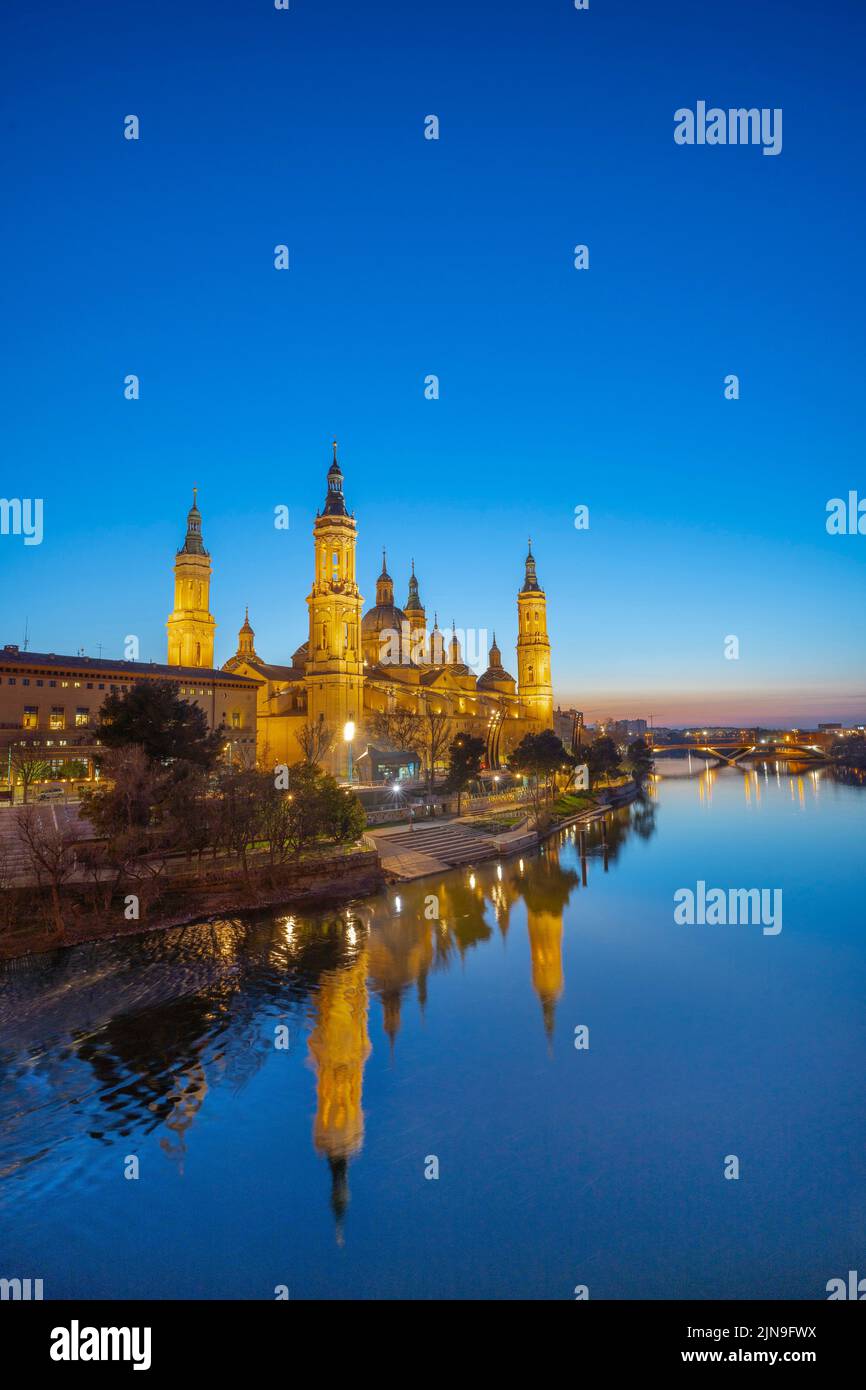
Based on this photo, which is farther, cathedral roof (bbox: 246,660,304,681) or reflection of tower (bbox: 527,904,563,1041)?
cathedral roof (bbox: 246,660,304,681)

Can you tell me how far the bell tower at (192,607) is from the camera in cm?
7462

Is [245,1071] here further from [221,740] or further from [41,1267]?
[221,740]

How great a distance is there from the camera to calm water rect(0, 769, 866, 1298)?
358 inches

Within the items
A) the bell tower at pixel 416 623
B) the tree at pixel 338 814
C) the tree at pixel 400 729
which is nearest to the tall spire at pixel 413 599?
the bell tower at pixel 416 623

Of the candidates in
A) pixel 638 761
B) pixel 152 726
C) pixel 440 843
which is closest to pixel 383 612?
pixel 638 761

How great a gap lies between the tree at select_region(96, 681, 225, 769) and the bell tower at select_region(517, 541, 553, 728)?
78.6 meters

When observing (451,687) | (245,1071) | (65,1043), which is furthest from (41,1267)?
(451,687)

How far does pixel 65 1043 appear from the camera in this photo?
1502 cm

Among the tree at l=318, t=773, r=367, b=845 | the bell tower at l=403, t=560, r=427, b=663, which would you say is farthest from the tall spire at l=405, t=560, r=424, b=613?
the tree at l=318, t=773, r=367, b=845

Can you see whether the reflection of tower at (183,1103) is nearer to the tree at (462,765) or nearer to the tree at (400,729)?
the tree at (462,765)

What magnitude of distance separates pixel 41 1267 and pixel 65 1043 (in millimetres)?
6788

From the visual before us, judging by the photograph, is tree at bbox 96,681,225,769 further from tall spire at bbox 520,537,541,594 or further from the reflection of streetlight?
tall spire at bbox 520,537,541,594

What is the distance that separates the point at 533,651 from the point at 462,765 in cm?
6082

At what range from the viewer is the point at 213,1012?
1695cm
